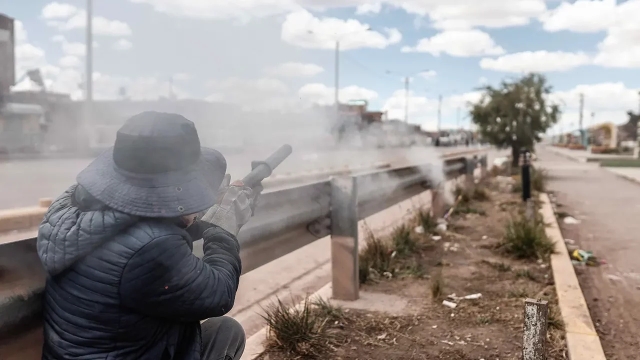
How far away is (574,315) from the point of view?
3818 millimetres

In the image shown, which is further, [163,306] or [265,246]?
[265,246]

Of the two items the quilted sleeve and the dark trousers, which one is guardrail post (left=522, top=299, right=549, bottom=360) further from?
the quilted sleeve

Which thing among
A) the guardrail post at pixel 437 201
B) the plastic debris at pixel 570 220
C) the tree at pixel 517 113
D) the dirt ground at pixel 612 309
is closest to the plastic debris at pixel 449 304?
the dirt ground at pixel 612 309

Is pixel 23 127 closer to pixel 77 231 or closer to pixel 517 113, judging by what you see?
pixel 77 231

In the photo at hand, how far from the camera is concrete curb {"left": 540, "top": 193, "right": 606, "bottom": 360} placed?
3.25 meters

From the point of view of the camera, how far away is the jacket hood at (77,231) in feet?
5.30

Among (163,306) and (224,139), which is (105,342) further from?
(224,139)

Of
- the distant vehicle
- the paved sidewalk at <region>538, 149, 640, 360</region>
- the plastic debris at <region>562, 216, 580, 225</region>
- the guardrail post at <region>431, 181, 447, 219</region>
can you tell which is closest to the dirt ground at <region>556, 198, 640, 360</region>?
the paved sidewalk at <region>538, 149, 640, 360</region>

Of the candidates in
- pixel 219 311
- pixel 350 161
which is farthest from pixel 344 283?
pixel 350 161

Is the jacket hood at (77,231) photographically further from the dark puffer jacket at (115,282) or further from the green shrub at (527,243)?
the green shrub at (527,243)

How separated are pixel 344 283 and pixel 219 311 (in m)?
2.38

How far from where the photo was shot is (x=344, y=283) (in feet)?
13.5

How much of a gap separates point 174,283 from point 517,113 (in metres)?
17.7

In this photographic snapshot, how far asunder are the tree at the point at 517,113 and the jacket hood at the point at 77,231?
1760cm
